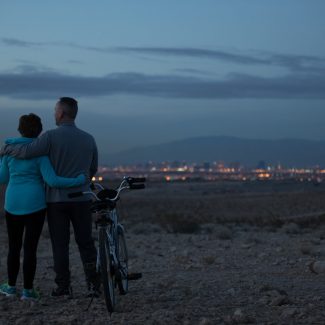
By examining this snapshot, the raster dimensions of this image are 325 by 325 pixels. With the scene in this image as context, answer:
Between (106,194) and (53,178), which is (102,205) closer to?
(106,194)

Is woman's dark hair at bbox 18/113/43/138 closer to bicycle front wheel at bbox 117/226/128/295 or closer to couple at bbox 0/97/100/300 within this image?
couple at bbox 0/97/100/300

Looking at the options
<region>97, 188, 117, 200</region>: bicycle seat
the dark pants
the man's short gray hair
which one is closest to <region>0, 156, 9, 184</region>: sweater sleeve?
the dark pants

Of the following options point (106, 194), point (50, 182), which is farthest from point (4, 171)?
point (106, 194)

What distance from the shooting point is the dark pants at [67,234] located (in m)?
8.63

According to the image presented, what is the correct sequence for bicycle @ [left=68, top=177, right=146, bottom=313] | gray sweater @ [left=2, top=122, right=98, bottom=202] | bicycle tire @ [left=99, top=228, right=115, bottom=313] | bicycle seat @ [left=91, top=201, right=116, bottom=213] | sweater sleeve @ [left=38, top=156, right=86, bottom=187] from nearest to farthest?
bicycle tire @ [left=99, top=228, right=115, bottom=313], bicycle @ [left=68, top=177, right=146, bottom=313], bicycle seat @ [left=91, top=201, right=116, bottom=213], sweater sleeve @ [left=38, top=156, right=86, bottom=187], gray sweater @ [left=2, top=122, right=98, bottom=202]

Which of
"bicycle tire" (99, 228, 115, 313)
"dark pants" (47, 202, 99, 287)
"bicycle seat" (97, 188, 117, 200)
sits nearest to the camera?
"bicycle tire" (99, 228, 115, 313)

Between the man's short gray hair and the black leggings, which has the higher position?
the man's short gray hair

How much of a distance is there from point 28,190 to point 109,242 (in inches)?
40.9

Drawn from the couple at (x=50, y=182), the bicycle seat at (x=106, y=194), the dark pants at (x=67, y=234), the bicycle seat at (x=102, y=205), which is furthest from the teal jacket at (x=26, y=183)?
the bicycle seat at (x=102, y=205)

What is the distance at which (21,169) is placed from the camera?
8.62 m

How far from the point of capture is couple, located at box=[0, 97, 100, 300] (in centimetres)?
855

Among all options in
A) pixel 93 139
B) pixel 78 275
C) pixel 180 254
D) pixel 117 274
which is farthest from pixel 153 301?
pixel 180 254

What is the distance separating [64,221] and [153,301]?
118 centimetres

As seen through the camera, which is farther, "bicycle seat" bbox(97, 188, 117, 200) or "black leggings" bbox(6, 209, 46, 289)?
"black leggings" bbox(6, 209, 46, 289)
